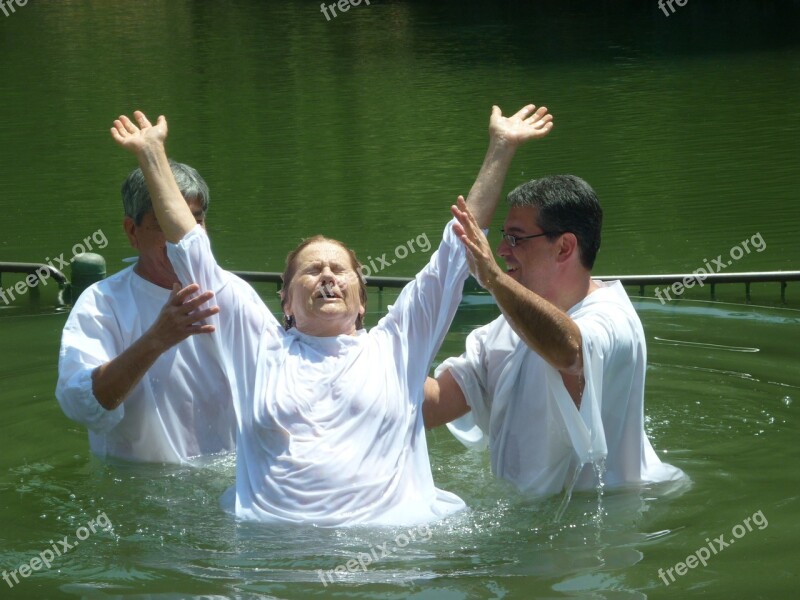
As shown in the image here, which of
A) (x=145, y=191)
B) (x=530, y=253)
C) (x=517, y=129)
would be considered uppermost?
(x=517, y=129)

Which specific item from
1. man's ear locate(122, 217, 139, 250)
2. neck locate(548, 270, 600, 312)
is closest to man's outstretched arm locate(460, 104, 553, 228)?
neck locate(548, 270, 600, 312)

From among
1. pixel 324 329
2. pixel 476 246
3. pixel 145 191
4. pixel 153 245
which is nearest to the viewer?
pixel 476 246

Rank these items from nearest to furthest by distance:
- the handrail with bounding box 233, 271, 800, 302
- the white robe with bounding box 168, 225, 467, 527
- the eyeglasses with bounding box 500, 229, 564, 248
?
the white robe with bounding box 168, 225, 467, 527, the eyeglasses with bounding box 500, 229, 564, 248, the handrail with bounding box 233, 271, 800, 302

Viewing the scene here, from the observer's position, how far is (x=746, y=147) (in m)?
15.5

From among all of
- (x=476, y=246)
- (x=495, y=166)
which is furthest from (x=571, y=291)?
(x=476, y=246)

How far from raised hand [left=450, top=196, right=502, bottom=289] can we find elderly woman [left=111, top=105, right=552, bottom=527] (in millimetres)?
49

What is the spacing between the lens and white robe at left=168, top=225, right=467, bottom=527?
496cm

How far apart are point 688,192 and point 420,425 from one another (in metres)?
8.57

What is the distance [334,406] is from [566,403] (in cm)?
85

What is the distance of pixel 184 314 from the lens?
15.9 feet

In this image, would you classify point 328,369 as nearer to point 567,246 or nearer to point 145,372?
point 145,372

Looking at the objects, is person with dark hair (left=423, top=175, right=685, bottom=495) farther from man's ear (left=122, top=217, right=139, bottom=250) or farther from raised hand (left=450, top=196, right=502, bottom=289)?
man's ear (left=122, top=217, right=139, bottom=250)

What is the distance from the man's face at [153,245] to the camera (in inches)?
216

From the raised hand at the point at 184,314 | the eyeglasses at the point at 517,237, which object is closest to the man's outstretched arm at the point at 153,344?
the raised hand at the point at 184,314
